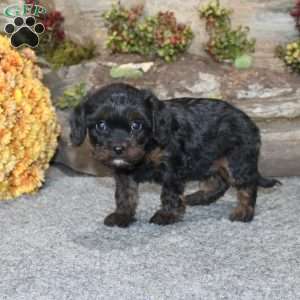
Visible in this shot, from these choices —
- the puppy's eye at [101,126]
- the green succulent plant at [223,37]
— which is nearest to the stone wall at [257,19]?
the green succulent plant at [223,37]

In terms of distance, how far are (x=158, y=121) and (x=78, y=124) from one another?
67 cm

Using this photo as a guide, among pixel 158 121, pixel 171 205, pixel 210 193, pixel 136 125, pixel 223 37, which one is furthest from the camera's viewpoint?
pixel 223 37

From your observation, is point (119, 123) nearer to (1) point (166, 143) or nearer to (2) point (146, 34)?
(1) point (166, 143)

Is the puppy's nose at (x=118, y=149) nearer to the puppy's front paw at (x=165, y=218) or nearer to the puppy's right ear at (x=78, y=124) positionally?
the puppy's right ear at (x=78, y=124)

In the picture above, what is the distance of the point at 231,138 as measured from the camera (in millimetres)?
6105

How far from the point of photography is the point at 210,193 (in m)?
6.69

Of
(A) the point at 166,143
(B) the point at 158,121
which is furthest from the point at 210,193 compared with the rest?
(B) the point at 158,121

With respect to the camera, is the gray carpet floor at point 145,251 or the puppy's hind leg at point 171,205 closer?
the gray carpet floor at point 145,251

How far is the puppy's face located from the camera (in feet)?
17.4

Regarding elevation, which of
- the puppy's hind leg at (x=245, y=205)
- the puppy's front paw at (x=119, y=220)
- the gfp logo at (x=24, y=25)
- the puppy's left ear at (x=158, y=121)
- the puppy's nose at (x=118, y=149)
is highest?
the gfp logo at (x=24, y=25)

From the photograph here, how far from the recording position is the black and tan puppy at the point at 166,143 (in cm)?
536

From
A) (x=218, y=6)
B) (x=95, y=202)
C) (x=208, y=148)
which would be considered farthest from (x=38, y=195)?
(x=218, y=6)

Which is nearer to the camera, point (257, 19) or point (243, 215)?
point (243, 215)

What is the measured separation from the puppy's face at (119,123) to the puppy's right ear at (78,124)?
12mm
